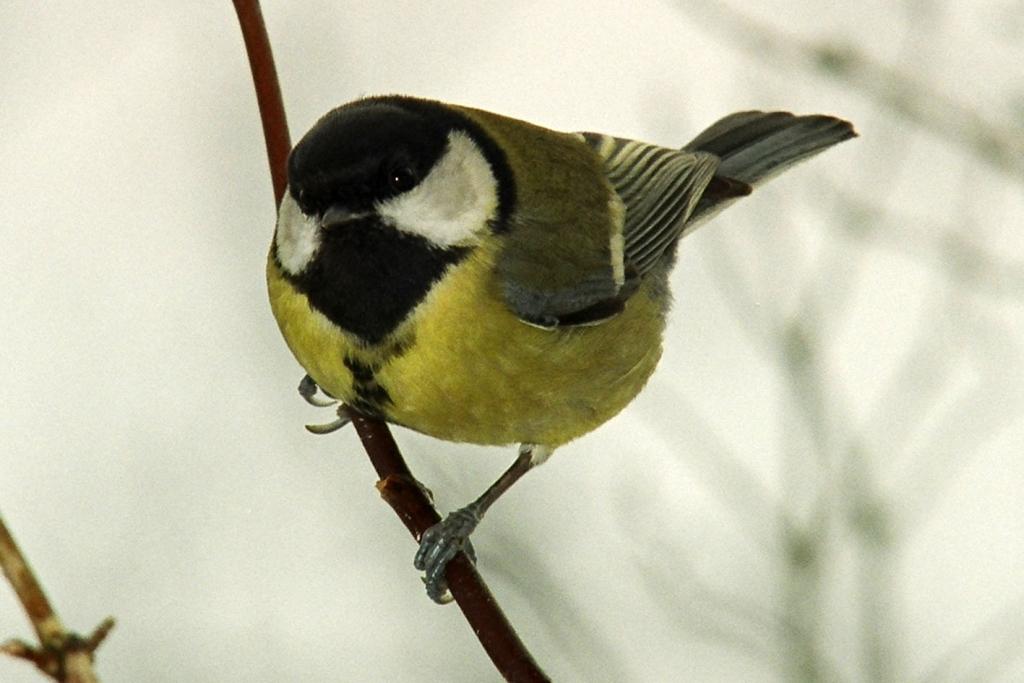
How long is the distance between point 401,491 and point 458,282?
334mm

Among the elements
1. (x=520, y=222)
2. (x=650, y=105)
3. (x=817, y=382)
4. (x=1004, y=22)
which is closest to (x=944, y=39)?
(x=1004, y=22)

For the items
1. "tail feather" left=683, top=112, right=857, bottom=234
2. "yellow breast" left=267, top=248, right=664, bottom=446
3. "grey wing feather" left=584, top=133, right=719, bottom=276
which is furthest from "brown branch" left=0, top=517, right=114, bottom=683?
"tail feather" left=683, top=112, right=857, bottom=234

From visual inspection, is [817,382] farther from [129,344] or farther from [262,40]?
[129,344]

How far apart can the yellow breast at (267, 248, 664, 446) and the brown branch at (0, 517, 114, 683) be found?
0.89 metres

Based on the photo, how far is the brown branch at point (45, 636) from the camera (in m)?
0.58

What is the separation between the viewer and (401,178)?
139cm

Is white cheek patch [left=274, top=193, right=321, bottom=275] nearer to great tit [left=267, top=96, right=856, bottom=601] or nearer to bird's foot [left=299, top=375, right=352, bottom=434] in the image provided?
great tit [left=267, top=96, right=856, bottom=601]

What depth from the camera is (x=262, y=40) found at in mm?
1197

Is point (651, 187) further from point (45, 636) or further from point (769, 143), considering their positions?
point (45, 636)

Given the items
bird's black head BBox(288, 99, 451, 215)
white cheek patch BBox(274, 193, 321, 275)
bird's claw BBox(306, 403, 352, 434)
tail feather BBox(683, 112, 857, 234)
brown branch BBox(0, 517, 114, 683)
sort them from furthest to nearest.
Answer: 1. tail feather BBox(683, 112, 857, 234)
2. bird's claw BBox(306, 403, 352, 434)
3. white cheek patch BBox(274, 193, 321, 275)
4. bird's black head BBox(288, 99, 451, 215)
5. brown branch BBox(0, 517, 114, 683)

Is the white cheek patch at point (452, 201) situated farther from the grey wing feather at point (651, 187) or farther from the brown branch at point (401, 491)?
the grey wing feather at point (651, 187)

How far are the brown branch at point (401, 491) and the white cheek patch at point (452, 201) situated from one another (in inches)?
5.1

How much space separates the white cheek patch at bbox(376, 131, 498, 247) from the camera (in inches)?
55.8

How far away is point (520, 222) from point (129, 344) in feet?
5.38
